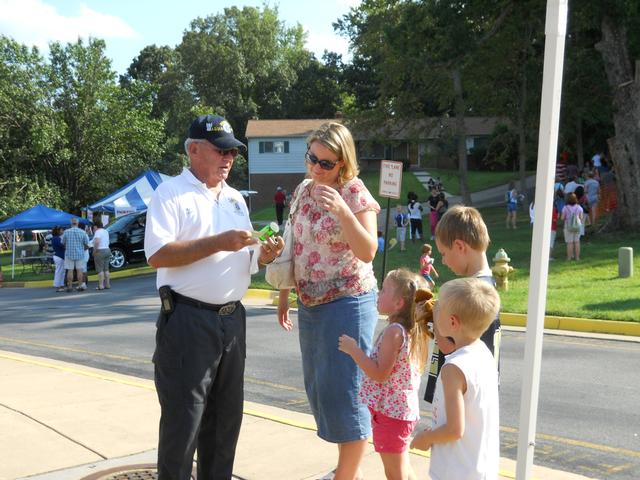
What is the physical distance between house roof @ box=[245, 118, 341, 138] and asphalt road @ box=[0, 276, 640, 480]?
43.9 m

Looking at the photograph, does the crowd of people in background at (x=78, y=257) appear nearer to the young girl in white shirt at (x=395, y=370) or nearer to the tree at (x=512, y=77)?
the tree at (x=512, y=77)

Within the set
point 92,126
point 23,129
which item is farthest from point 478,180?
point 23,129

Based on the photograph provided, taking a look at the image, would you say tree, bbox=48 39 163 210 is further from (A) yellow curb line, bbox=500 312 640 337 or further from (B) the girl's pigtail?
(B) the girl's pigtail

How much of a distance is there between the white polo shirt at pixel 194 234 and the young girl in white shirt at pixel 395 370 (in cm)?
62

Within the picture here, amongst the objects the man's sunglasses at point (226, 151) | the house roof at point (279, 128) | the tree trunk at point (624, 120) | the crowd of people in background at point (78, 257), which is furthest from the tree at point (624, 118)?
the house roof at point (279, 128)

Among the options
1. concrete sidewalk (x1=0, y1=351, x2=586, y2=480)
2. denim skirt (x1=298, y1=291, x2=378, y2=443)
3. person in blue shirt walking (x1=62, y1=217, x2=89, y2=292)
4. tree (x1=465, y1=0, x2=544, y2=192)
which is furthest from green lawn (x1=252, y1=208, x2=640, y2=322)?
denim skirt (x1=298, y1=291, x2=378, y2=443)

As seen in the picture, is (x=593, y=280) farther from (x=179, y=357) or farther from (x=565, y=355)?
(x=179, y=357)

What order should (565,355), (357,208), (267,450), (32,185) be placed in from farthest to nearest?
(32,185) → (565,355) → (267,450) → (357,208)

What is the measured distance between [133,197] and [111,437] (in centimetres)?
2217

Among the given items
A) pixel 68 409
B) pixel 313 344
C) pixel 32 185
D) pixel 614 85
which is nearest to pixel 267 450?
pixel 313 344

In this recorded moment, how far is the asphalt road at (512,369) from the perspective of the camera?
592 centimetres

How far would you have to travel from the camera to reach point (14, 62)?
145 ft

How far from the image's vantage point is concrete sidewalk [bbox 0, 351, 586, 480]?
16.3ft

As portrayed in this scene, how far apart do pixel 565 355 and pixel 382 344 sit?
21.6 feet
